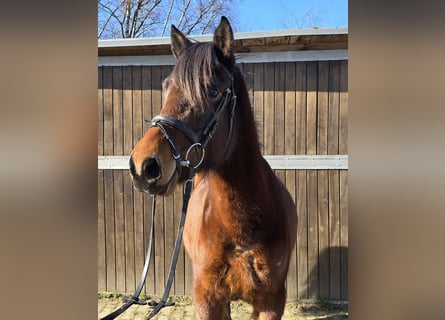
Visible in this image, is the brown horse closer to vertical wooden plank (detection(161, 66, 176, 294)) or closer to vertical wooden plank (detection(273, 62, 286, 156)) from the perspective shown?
vertical wooden plank (detection(273, 62, 286, 156))

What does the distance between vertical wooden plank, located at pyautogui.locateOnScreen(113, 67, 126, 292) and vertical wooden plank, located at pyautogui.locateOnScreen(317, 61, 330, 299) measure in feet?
7.26

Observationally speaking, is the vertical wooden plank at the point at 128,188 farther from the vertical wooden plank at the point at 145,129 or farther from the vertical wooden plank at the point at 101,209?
the vertical wooden plank at the point at 101,209

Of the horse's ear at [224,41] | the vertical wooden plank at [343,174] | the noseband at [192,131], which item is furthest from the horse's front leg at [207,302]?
the vertical wooden plank at [343,174]

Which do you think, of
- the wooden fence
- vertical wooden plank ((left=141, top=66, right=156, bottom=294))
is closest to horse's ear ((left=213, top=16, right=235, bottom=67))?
the wooden fence

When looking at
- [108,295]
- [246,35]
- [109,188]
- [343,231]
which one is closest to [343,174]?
[343,231]

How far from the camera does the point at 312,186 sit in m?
3.60

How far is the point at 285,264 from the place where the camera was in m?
1.84

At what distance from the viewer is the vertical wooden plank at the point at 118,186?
149 inches

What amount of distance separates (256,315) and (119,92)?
9.37ft

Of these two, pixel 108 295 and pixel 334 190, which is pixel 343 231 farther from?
pixel 108 295

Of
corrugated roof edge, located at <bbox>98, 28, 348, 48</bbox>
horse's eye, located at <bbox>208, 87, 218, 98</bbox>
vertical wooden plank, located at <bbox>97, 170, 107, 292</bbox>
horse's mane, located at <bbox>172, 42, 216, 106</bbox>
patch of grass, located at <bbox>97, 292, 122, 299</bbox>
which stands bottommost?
patch of grass, located at <bbox>97, 292, 122, 299</bbox>

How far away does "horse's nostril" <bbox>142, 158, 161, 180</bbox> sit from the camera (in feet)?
3.79
